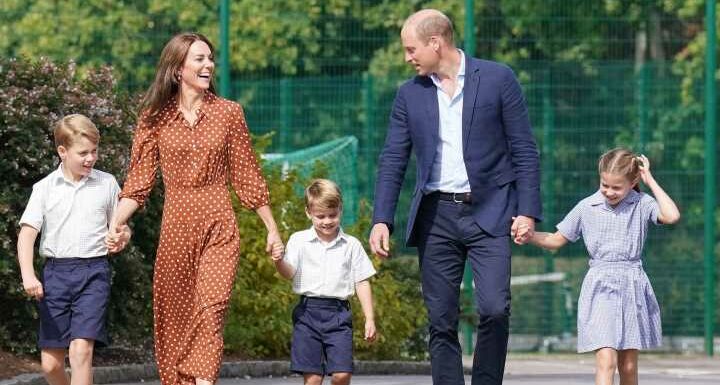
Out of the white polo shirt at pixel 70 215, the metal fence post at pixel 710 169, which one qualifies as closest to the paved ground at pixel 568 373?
the metal fence post at pixel 710 169

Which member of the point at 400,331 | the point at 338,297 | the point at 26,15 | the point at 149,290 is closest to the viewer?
the point at 338,297

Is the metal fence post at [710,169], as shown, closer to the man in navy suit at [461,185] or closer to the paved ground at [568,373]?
the paved ground at [568,373]

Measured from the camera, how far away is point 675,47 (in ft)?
54.3

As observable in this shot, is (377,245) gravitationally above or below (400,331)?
above

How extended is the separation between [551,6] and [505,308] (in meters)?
8.56

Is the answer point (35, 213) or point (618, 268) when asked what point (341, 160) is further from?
point (35, 213)

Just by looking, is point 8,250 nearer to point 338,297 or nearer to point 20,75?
point 20,75

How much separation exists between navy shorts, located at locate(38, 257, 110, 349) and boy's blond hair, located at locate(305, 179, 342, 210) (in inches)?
41.2

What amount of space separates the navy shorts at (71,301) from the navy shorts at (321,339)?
3.11ft

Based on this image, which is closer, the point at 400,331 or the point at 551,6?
the point at 400,331

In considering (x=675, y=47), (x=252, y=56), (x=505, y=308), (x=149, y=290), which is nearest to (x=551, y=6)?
(x=675, y=47)

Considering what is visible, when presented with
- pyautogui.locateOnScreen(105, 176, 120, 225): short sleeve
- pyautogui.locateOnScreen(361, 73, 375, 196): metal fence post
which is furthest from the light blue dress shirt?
pyautogui.locateOnScreen(361, 73, 375, 196): metal fence post

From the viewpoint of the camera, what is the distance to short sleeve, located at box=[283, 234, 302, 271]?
870 cm

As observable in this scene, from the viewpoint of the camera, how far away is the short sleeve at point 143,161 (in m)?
8.19
